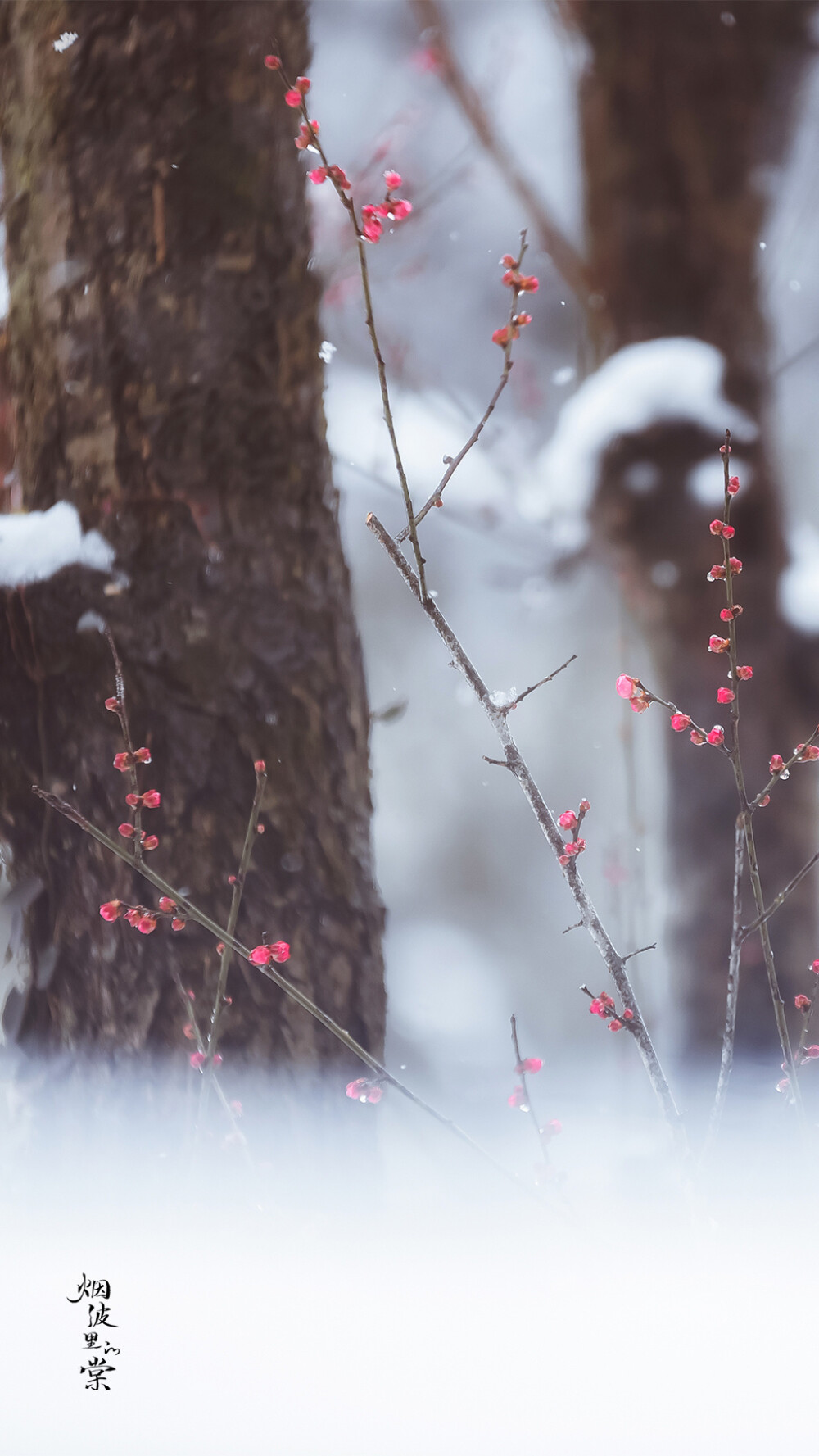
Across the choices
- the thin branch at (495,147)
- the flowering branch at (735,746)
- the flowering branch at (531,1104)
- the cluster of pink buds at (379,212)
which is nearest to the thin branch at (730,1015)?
the flowering branch at (735,746)

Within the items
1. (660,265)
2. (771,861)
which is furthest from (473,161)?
(771,861)

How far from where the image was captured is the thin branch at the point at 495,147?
49 centimetres

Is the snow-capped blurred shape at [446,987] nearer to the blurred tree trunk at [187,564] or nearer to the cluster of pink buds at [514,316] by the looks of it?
the blurred tree trunk at [187,564]

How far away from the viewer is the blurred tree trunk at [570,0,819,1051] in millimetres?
522

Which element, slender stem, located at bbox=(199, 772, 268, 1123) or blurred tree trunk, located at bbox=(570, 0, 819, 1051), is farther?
blurred tree trunk, located at bbox=(570, 0, 819, 1051)

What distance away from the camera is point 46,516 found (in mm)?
394

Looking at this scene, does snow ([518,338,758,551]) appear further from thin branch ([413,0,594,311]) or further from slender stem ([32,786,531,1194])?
slender stem ([32,786,531,1194])

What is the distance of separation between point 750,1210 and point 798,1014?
15 cm

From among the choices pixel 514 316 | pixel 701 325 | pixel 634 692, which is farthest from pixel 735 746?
pixel 701 325

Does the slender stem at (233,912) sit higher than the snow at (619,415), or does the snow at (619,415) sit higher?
the snow at (619,415)

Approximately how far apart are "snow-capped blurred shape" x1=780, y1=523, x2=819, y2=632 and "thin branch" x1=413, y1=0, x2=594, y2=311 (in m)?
0.25

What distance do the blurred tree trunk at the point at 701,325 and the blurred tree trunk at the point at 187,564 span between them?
0.94 ft

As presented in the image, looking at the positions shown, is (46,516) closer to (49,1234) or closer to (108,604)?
(108,604)

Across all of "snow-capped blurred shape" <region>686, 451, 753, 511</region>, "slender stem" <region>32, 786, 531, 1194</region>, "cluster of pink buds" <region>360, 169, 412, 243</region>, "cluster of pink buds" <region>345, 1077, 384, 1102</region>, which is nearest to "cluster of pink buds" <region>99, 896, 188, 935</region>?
"slender stem" <region>32, 786, 531, 1194</region>
